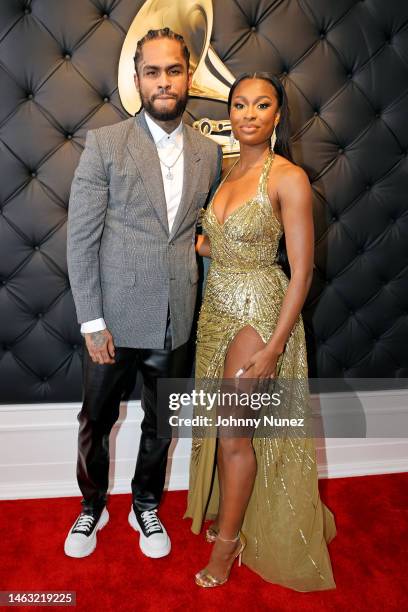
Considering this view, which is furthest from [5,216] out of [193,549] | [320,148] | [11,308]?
[193,549]

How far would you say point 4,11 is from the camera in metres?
1.87

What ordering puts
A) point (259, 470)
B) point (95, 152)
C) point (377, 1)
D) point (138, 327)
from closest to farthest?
point (95, 152)
point (138, 327)
point (259, 470)
point (377, 1)

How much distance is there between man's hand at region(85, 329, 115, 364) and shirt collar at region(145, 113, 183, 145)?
0.67m

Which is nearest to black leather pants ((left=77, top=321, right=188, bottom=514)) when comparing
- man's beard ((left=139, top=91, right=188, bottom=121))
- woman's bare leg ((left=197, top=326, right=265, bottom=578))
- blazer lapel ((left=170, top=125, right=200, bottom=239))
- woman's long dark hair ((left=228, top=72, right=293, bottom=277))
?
woman's bare leg ((left=197, top=326, right=265, bottom=578))

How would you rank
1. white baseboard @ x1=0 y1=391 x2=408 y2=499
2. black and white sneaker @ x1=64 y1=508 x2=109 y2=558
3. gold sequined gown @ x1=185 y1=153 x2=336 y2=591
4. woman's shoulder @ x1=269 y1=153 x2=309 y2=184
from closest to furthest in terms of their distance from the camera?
woman's shoulder @ x1=269 y1=153 x2=309 y2=184 → gold sequined gown @ x1=185 y1=153 x2=336 y2=591 → black and white sneaker @ x1=64 y1=508 x2=109 y2=558 → white baseboard @ x1=0 y1=391 x2=408 y2=499

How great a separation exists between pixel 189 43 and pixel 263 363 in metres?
1.25

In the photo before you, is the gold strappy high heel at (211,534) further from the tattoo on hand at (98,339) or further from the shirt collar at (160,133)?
the shirt collar at (160,133)

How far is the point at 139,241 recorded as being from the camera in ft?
5.66

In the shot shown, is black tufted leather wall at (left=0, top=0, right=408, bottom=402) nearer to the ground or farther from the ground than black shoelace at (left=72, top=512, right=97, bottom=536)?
farther from the ground

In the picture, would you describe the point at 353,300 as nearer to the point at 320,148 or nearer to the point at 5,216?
the point at 320,148

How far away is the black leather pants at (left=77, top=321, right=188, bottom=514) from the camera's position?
1.85 m

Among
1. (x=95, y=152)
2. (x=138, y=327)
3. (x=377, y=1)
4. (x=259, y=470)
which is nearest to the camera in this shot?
A: (x=95, y=152)

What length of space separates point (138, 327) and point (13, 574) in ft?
3.26

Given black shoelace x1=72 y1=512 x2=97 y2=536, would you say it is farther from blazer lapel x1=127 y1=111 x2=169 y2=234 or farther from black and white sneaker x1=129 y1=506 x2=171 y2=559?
blazer lapel x1=127 y1=111 x2=169 y2=234
